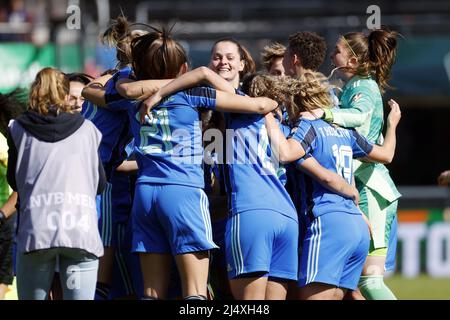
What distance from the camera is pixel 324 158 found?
20.9 feet

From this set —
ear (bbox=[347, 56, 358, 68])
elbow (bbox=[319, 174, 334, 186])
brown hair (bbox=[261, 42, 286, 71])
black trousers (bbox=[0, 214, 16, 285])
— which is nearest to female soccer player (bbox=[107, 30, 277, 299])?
Result: elbow (bbox=[319, 174, 334, 186])

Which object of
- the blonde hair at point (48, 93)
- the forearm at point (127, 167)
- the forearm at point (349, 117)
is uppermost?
the blonde hair at point (48, 93)

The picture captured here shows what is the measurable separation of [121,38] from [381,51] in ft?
5.83

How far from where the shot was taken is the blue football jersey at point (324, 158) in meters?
6.30

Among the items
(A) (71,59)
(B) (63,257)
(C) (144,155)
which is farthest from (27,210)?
(A) (71,59)

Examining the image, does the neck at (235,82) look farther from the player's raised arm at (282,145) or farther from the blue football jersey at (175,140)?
the blue football jersey at (175,140)

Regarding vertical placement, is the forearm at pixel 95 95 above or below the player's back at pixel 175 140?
above

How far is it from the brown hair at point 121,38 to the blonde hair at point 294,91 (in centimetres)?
87

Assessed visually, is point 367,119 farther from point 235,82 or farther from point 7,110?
point 7,110

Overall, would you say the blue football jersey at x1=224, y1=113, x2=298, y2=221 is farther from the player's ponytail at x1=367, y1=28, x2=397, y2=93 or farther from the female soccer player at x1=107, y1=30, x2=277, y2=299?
the player's ponytail at x1=367, y1=28, x2=397, y2=93

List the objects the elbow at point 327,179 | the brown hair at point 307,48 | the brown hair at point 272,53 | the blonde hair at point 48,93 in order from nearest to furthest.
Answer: the blonde hair at point 48,93, the elbow at point 327,179, the brown hair at point 307,48, the brown hair at point 272,53

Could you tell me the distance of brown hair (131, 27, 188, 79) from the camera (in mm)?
5980

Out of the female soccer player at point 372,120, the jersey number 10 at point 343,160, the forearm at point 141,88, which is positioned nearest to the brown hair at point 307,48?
the female soccer player at point 372,120

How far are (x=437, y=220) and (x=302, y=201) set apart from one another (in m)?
8.85
